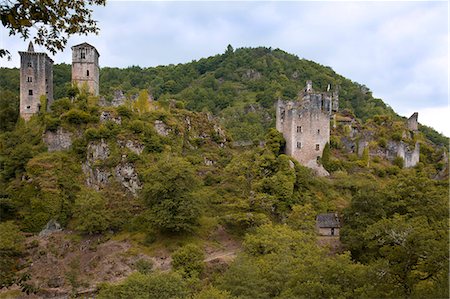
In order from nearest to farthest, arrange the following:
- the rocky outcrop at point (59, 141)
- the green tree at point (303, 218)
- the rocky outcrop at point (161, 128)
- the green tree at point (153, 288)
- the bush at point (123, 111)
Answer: the green tree at point (153, 288), the green tree at point (303, 218), the rocky outcrop at point (59, 141), the bush at point (123, 111), the rocky outcrop at point (161, 128)

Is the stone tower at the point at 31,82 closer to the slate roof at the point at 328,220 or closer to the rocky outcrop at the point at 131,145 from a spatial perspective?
the rocky outcrop at the point at 131,145

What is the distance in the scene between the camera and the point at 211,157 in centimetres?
5441

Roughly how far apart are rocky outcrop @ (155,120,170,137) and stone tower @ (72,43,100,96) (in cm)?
938

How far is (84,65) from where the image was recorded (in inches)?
2239

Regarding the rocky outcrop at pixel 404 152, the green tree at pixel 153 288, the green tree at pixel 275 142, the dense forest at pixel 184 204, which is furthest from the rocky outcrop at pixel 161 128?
the green tree at pixel 153 288

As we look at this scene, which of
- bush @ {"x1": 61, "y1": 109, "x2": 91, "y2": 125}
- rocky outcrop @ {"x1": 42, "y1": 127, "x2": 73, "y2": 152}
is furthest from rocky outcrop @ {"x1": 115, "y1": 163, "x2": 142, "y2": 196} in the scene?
bush @ {"x1": 61, "y1": 109, "x2": 91, "y2": 125}

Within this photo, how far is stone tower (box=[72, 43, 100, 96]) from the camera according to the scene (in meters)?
56.8

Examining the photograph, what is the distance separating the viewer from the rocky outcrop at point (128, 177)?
48219 millimetres

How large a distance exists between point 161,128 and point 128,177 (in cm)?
733

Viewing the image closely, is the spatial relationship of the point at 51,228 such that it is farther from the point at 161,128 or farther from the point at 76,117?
the point at 161,128

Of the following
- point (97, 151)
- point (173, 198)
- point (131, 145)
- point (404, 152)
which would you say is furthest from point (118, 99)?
point (404, 152)

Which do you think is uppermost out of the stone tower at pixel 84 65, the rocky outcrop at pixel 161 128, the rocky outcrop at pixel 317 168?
the stone tower at pixel 84 65

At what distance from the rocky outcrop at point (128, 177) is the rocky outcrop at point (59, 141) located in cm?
649

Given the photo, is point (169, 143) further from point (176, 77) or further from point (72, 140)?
point (176, 77)
